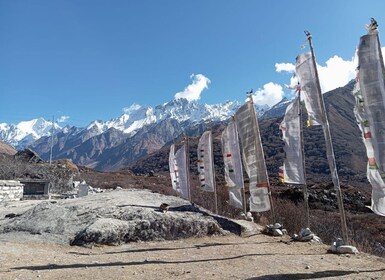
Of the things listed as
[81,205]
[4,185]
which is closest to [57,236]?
[81,205]

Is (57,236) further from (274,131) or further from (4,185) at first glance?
(274,131)

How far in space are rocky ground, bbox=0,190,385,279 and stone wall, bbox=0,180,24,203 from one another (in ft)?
42.9

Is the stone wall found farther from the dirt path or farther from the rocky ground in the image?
the dirt path

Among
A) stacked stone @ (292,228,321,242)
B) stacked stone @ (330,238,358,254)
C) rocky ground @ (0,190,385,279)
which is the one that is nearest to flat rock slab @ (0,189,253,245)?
rocky ground @ (0,190,385,279)

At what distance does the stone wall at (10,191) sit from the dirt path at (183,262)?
16.4 m

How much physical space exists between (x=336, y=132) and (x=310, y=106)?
158 m

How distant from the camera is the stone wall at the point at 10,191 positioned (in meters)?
26.2

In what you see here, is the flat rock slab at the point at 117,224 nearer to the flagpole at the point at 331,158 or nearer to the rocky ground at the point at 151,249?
the rocky ground at the point at 151,249

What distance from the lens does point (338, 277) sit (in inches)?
267

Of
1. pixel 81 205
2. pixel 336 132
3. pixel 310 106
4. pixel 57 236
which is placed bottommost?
pixel 57 236

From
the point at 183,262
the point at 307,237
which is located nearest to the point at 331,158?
the point at 307,237

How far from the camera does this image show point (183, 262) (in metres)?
8.50

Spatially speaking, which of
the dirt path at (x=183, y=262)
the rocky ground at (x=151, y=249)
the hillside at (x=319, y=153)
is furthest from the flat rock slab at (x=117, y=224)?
the hillside at (x=319, y=153)

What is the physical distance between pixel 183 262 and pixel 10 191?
74.7 feet
